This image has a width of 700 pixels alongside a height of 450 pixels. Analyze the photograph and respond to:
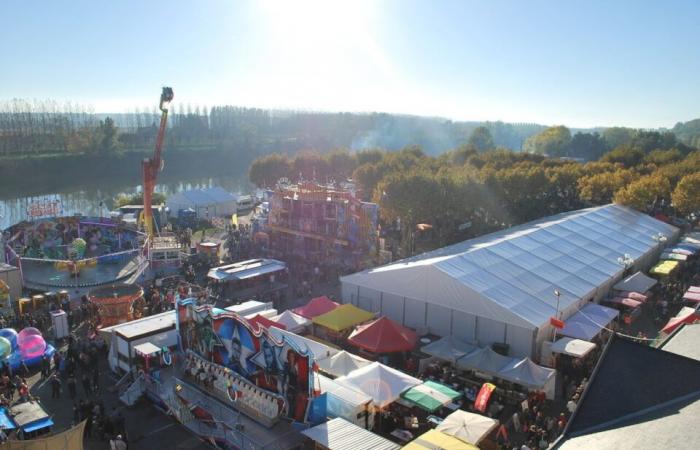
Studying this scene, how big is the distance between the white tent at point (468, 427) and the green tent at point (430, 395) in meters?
0.82

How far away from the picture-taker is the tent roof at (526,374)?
13.8 meters

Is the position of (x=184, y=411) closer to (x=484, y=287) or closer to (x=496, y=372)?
(x=496, y=372)

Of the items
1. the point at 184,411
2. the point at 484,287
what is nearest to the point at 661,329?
the point at 484,287

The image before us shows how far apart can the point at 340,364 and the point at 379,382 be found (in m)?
1.64

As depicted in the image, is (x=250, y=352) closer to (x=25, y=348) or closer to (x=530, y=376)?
(x=530, y=376)

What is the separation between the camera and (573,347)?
15773mm

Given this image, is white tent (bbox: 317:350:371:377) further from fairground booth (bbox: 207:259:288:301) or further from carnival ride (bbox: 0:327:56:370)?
fairground booth (bbox: 207:259:288:301)

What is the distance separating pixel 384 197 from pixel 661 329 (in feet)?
62.3

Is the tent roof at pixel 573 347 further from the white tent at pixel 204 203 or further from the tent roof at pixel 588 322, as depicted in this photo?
the white tent at pixel 204 203

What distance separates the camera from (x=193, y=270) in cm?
2670

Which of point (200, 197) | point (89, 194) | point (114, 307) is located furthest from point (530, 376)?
point (89, 194)

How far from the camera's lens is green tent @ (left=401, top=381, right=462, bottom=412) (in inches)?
491

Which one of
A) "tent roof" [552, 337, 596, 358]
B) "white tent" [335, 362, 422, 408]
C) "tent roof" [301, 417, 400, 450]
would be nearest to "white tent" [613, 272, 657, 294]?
"tent roof" [552, 337, 596, 358]

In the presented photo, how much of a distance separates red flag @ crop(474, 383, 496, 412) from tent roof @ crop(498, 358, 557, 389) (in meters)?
0.97
